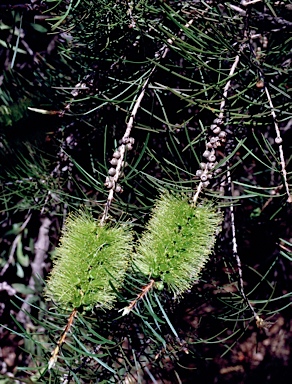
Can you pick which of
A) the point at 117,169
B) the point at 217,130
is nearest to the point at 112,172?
the point at 117,169

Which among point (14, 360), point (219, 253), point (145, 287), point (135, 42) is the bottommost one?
point (14, 360)

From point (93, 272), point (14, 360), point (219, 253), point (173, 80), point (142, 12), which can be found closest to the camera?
point (93, 272)

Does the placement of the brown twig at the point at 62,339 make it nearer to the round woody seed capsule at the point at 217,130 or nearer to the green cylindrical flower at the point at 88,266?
the green cylindrical flower at the point at 88,266

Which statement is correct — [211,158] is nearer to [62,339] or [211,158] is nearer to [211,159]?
[211,159]

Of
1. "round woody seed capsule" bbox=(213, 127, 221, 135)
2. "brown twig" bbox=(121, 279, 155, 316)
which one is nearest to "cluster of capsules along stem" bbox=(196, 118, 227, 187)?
"round woody seed capsule" bbox=(213, 127, 221, 135)

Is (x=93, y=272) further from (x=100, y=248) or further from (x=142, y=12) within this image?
(x=142, y=12)

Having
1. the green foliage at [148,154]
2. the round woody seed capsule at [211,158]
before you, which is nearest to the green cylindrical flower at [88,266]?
the green foliage at [148,154]

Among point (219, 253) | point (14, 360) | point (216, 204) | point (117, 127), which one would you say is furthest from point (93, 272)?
point (14, 360)
